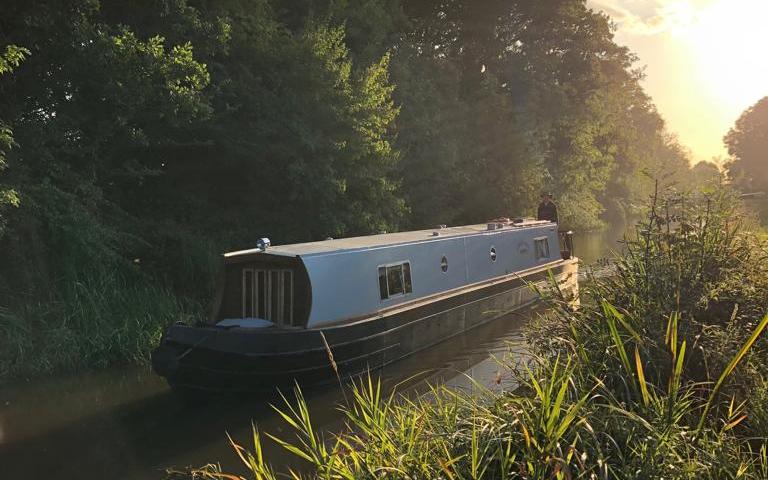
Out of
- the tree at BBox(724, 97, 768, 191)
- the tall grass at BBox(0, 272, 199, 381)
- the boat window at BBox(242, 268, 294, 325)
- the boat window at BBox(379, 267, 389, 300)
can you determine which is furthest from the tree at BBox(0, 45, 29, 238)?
the tree at BBox(724, 97, 768, 191)

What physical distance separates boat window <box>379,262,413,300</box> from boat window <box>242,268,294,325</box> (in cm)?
157

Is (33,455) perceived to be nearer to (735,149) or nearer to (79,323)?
(79,323)

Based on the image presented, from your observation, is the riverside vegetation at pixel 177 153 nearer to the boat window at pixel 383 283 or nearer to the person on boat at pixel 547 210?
the person on boat at pixel 547 210

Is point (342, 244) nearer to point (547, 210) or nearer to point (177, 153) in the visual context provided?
point (177, 153)

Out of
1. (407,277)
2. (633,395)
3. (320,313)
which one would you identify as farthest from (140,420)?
(633,395)

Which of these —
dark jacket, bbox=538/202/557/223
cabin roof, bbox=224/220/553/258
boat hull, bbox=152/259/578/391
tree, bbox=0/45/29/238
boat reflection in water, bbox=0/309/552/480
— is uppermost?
tree, bbox=0/45/29/238

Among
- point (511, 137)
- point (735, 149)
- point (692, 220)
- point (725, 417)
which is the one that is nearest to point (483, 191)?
point (511, 137)

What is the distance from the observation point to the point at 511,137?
89.9 feet

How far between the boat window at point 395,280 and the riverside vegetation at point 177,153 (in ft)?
12.6

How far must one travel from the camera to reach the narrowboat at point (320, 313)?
742cm

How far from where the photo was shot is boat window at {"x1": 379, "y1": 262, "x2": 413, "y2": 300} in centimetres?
908

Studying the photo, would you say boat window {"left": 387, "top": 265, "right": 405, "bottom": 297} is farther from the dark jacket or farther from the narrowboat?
the dark jacket

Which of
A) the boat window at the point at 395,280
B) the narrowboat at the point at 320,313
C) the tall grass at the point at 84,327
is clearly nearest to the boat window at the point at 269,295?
the narrowboat at the point at 320,313

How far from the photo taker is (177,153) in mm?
13141
